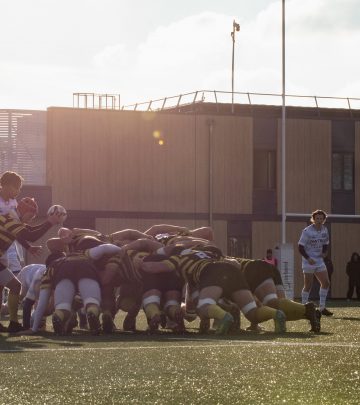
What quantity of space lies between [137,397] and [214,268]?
683 centimetres

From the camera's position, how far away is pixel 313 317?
14562 millimetres

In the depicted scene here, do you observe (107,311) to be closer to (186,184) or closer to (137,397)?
(137,397)

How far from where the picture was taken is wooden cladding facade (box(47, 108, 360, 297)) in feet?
149

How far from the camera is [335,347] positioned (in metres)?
11.8

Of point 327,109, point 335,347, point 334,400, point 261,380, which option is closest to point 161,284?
point 335,347

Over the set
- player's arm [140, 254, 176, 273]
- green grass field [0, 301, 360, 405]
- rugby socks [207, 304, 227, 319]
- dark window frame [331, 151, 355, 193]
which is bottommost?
green grass field [0, 301, 360, 405]

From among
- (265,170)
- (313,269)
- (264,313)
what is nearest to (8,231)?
(264,313)

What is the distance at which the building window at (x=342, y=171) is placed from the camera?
160ft

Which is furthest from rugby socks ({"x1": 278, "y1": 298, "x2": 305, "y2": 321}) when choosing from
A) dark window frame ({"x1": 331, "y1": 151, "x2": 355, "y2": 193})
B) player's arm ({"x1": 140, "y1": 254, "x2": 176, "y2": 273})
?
dark window frame ({"x1": 331, "y1": 151, "x2": 355, "y2": 193})

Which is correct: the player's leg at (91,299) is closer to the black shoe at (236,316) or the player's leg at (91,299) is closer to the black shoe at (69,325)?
the black shoe at (69,325)

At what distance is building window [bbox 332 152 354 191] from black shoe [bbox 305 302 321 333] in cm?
3415

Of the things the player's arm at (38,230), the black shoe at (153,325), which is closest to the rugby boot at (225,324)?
the black shoe at (153,325)

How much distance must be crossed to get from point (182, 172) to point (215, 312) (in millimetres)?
32151

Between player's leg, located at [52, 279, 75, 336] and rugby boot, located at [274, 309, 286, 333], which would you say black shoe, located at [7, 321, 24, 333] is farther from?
rugby boot, located at [274, 309, 286, 333]
